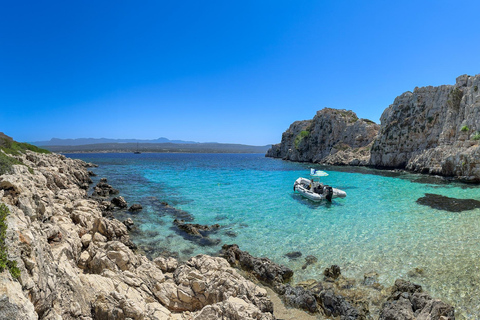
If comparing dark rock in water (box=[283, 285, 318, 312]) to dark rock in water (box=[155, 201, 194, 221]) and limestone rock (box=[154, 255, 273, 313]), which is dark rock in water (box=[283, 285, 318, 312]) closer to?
limestone rock (box=[154, 255, 273, 313])

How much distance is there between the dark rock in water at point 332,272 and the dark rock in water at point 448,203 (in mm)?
16826

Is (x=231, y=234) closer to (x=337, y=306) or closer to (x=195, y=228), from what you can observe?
(x=195, y=228)

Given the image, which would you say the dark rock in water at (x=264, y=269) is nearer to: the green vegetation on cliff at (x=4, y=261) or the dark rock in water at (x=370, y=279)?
the dark rock in water at (x=370, y=279)

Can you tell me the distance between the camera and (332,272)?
37.6 ft

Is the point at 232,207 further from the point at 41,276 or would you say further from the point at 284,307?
the point at 41,276

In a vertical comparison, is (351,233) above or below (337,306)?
above

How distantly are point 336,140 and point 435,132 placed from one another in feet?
110

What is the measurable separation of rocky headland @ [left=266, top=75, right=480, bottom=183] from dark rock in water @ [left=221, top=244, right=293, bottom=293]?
124 ft

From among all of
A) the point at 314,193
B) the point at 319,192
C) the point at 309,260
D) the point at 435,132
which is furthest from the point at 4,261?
the point at 435,132

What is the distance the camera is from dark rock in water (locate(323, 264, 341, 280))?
37.2 ft

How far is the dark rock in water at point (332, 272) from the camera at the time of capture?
11.3m

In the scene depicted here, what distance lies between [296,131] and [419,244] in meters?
106

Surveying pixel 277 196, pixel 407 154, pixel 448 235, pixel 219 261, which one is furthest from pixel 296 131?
pixel 219 261

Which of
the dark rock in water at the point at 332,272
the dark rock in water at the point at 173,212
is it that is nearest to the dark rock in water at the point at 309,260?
the dark rock in water at the point at 332,272
